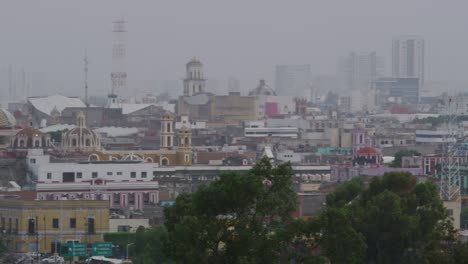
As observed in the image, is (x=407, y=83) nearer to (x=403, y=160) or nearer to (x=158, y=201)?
(x=403, y=160)

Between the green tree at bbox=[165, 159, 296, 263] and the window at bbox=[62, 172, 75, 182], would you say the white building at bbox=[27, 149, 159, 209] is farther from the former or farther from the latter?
the green tree at bbox=[165, 159, 296, 263]

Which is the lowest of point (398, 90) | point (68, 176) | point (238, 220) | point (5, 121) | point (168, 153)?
point (68, 176)

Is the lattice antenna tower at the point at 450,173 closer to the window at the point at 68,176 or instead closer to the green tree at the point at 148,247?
the green tree at the point at 148,247

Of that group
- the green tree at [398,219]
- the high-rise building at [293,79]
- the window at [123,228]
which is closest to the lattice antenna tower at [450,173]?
the window at [123,228]

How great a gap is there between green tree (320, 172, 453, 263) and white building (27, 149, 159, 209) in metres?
18.7

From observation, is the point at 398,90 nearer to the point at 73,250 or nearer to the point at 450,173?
the point at 450,173

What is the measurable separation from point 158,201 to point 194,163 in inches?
475

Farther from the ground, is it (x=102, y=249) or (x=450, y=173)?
(x=450, y=173)

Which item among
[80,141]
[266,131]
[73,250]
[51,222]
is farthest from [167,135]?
[266,131]

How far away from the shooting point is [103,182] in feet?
186

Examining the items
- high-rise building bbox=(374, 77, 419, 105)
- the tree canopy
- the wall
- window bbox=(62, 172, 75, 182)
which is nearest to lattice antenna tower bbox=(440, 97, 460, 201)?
the wall

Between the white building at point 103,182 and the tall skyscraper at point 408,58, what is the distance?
381 feet

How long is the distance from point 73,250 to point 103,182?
1310 centimetres

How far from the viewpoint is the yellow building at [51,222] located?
155 ft
